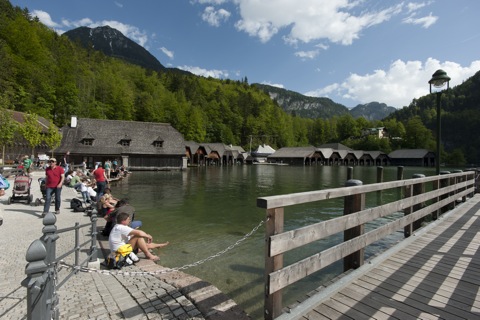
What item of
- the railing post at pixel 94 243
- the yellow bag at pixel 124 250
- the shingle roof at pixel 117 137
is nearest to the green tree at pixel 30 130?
the shingle roof at pixel 117 137

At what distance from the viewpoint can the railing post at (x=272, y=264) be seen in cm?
288

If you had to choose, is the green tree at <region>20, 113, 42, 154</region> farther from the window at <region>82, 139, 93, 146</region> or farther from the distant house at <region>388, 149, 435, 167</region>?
the distant house at <region>388, 149, 435, 167</region>

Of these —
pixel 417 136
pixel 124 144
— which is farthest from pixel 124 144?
pixel 417 136

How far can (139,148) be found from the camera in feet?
153

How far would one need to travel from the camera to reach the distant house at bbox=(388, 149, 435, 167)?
8795 centimetres

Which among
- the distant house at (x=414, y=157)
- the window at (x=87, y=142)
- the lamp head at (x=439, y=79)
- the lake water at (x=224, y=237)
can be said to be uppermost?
the lamp head at (x=439, y=79)

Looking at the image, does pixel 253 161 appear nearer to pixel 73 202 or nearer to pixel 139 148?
pixel 139 148

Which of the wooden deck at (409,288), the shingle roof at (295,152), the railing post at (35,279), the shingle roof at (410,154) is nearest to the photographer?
the railing post at (35,279)

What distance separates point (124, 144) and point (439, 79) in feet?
152

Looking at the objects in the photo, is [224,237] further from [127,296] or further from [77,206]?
A: [77,206]

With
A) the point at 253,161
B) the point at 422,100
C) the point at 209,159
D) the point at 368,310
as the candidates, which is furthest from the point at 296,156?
the point at 422,100

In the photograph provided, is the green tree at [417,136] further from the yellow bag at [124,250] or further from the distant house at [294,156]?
the yellow bag at [124,250]

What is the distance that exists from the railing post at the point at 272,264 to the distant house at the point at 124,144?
4509 cm

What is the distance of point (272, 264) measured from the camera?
9.57ft
